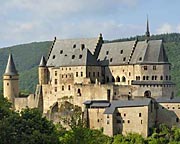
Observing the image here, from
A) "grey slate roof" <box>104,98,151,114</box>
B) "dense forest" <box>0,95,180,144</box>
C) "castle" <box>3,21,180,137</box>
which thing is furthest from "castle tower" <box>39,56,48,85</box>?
"dense forest" <box>0,95,180,144</box>

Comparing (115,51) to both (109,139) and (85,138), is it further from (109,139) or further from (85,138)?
(85,138)

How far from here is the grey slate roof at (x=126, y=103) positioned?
232 feet

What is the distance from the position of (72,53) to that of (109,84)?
29.5 ft

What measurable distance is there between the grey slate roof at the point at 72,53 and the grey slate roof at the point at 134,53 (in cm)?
171

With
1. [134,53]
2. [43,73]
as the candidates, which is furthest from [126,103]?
[43,73]

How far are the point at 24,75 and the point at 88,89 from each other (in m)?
100

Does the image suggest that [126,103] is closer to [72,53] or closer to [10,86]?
[72,53]

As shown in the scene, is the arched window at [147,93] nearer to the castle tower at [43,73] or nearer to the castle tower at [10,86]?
the castle tower at [43,73]

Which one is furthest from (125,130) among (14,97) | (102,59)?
(14,97)

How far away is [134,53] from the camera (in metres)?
81.8

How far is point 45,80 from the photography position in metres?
88.6

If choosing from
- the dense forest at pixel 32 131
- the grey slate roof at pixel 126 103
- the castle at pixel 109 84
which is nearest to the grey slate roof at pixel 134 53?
the castle at pixel 109 84

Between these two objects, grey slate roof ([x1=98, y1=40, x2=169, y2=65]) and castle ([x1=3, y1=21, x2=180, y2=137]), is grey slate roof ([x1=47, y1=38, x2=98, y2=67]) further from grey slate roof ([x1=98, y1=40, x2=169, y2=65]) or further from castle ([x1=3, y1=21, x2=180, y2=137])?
grey slate roof ([x1=98, y1=40, x2=169, y2=65])

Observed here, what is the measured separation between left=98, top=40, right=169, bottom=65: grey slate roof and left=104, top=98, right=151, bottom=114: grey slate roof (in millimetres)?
8056
